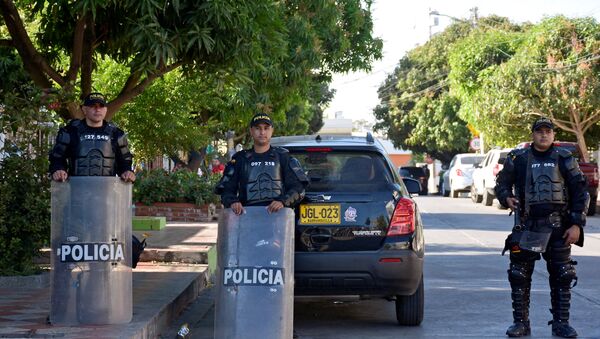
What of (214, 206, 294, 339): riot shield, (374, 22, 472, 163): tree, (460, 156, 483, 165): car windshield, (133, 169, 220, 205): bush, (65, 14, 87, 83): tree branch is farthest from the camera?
(374, 22, 472, 163): tree

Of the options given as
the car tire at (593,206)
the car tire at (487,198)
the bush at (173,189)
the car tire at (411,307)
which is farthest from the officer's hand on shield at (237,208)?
the car tire at (487,198)

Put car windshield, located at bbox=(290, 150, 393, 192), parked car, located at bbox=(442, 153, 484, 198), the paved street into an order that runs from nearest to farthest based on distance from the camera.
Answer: car windshield, located at bbox=(290, 150, 393, 192) < the paved street < parked car, located at bbox=(442, 153, 484, 198)

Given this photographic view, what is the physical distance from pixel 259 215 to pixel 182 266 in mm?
5563

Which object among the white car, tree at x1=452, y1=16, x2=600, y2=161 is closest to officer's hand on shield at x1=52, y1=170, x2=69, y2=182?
the white car

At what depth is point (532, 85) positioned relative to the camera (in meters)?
38.0

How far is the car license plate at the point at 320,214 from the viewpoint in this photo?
894cm

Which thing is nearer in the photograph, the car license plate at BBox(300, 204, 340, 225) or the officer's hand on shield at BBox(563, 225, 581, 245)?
the officer's hand on shield at BBox(563, 225, 581, 245)

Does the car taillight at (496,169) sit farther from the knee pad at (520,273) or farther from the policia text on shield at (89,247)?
the policia text on shield at (89,247)

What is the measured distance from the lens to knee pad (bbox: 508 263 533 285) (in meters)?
8.81

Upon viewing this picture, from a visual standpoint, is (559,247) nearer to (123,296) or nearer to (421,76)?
(123,296)

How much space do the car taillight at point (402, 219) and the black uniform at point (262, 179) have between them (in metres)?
0.95

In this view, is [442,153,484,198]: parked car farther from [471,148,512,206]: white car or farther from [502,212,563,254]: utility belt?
[502,212,563,254]: utility belt

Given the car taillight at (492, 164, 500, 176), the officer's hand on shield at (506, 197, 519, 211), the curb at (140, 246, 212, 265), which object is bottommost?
the curb at (140, 246, 212, 265)

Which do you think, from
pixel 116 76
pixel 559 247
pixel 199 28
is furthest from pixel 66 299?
pixel 116 76
